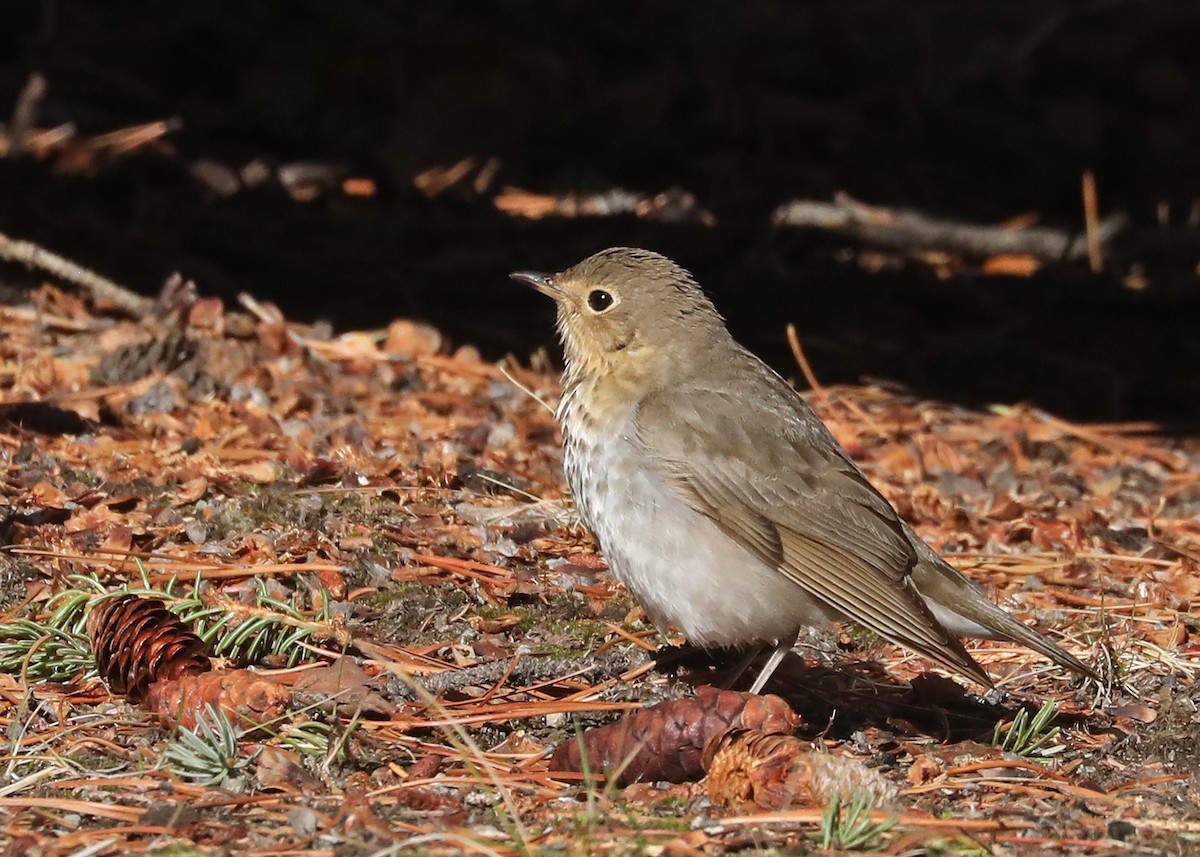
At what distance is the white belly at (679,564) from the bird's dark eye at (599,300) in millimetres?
603

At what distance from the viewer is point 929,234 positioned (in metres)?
8.98

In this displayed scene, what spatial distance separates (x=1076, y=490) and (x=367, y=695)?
337 centimetres

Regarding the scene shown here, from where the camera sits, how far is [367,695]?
12.8 ft

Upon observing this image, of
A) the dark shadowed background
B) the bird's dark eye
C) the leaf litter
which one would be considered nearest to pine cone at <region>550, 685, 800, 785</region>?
the leaf litter

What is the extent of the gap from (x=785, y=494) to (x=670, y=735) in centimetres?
105

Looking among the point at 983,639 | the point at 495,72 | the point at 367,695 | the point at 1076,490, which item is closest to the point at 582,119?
the point at 495,72

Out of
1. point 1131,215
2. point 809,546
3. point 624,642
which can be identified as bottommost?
point 624,642

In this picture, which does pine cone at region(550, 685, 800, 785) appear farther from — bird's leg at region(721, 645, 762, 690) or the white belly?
bird's leg at region(721, 645, 762, 690)

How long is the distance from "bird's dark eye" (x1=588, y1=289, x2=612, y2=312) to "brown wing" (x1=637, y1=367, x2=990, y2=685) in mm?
411

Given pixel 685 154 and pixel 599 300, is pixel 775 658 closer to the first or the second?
pixel 599 300

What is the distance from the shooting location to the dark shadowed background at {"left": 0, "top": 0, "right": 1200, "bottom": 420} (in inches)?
301

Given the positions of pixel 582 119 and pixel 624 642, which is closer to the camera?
pixel 624 642

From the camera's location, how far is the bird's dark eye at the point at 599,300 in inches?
192

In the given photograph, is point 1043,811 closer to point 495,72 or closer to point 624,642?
point 624,642
